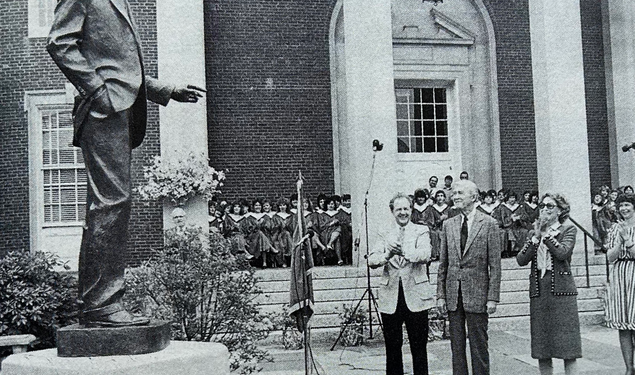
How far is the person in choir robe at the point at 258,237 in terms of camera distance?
14836mm

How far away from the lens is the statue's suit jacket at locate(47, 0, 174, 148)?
4.01 meters

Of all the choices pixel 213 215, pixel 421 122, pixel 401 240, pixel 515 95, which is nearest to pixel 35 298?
pixel 213 215

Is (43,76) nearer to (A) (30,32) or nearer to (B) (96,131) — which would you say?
(A) (30,32)

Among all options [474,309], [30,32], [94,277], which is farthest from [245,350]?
[30,32]

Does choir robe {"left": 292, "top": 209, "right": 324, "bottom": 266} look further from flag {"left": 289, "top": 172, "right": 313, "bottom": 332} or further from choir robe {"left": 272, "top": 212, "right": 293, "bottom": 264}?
flag {"left": 289, "top": 172, "right": 313, "bottom": 332}

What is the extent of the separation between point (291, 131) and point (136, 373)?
13743 millimetres

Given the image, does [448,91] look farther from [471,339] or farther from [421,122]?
[471,339]

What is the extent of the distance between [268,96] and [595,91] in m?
8.54

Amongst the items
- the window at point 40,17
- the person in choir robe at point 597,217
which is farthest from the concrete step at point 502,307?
the window at point 40,17

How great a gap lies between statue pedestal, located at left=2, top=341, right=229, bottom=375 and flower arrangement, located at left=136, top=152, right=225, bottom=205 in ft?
32.6

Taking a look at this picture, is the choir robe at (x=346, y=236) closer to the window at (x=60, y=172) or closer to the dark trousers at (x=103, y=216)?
the window at (x=60, y=172)

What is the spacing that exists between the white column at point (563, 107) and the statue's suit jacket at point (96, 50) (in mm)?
11554

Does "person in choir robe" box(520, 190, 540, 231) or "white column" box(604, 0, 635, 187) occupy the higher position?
"white column" box(604, 0, 635, 187)

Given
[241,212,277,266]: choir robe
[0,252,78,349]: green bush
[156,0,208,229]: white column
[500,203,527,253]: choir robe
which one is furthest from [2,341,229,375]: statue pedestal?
[500,203,527,253]: choir robe
